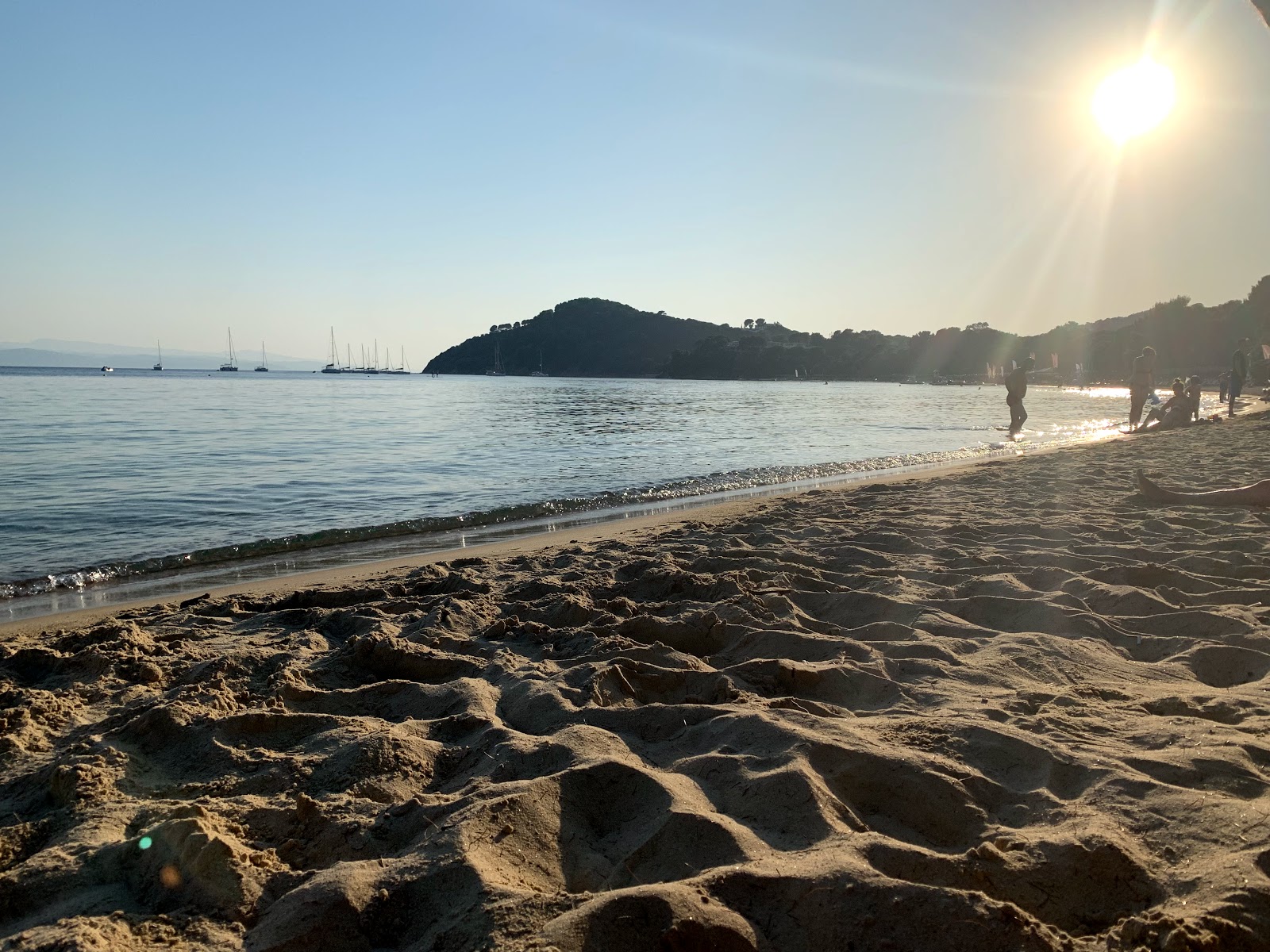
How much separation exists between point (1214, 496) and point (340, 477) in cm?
1133

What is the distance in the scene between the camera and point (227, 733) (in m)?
2.81

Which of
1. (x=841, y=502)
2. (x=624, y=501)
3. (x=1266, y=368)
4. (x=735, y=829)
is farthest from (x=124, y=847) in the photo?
(x=1266, y=368)

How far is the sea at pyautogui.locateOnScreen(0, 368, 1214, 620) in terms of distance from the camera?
23.4ft

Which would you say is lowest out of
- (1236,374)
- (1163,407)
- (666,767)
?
(666,767)

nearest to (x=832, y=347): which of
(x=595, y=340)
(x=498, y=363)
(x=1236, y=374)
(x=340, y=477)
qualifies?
(x=595, y=340)

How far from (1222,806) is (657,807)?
154 cm

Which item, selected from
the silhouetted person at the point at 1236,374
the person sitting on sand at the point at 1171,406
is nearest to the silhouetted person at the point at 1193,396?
the person sitting on sand at the point at 1171,406

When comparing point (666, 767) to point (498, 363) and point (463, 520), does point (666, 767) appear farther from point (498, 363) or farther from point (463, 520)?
point (498, 363)

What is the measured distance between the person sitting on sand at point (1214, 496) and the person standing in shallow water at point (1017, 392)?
41.5ft

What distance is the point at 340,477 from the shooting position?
12070mm

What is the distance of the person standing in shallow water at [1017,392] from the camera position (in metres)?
19.3

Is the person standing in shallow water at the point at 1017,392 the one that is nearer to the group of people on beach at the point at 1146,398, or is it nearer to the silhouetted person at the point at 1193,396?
the group of people on beach at the point at 1146,398

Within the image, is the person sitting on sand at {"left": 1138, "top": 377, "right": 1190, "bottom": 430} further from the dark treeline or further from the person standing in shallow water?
the dark treeline

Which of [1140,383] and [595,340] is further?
[595,340]
